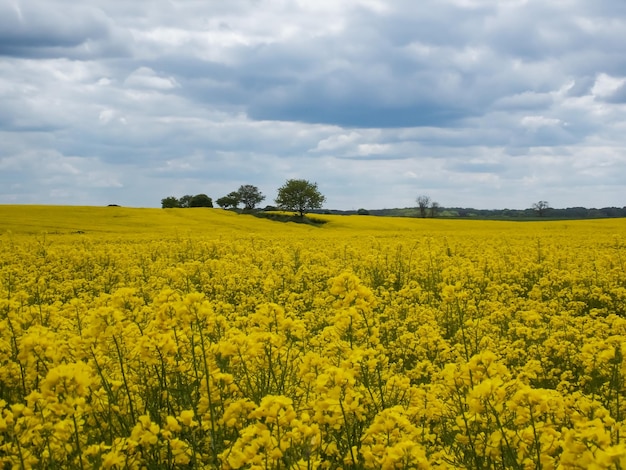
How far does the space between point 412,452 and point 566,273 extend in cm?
1247

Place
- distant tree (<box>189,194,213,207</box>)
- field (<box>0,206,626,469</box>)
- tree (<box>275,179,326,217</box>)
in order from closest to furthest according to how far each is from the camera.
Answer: field (<box>0,206,626,469</box>), tree (<box>275,179,326,217</box>), distant tree (<box>189,194,213,207</box>)

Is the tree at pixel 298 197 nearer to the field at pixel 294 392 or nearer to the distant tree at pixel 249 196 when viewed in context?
the distant tree at pixel 249 196

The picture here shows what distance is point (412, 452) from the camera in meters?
2.91

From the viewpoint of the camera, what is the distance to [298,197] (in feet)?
249

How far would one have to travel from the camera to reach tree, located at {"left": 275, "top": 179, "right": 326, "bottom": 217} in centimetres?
7562

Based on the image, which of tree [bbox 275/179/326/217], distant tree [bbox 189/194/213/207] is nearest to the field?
tree [bbox 275/179/326/217]

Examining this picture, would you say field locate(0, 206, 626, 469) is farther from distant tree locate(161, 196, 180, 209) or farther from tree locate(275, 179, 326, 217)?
distant tree locate(161, 196, 180, 209)

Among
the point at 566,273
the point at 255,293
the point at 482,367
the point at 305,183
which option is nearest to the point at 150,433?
the point at 482,367

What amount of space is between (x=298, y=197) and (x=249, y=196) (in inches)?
1472

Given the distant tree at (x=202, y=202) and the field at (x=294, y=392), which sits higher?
the distant tree at (x=202, y=202)

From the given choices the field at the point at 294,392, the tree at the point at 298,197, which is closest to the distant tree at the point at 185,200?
the tree at the point at 298,197

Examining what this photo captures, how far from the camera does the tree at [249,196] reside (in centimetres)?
11100

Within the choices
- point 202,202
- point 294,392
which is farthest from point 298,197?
point 294,392

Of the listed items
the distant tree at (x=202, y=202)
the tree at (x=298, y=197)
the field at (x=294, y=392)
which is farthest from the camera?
the distant tree at (x=202, y=202)
